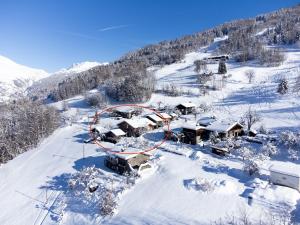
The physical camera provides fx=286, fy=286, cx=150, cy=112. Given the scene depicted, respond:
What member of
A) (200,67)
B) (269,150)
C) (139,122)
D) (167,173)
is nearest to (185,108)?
(139,122)

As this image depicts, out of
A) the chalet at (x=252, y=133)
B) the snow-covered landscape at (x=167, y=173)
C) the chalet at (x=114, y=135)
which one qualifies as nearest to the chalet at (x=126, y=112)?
the snow-covered landscape at (x=167, y=173)

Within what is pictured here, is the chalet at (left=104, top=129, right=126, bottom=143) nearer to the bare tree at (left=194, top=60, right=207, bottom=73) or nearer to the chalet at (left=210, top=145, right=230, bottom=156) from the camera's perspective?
the chalet at (left=210, top=145, right=230, bottom=156)

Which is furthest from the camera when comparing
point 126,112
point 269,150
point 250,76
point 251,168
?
point 250,76

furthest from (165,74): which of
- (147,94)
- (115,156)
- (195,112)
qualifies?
(115,156)

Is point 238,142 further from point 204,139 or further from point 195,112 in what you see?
point 195,112

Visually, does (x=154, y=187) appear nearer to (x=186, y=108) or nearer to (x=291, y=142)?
(x=291, y=142)
